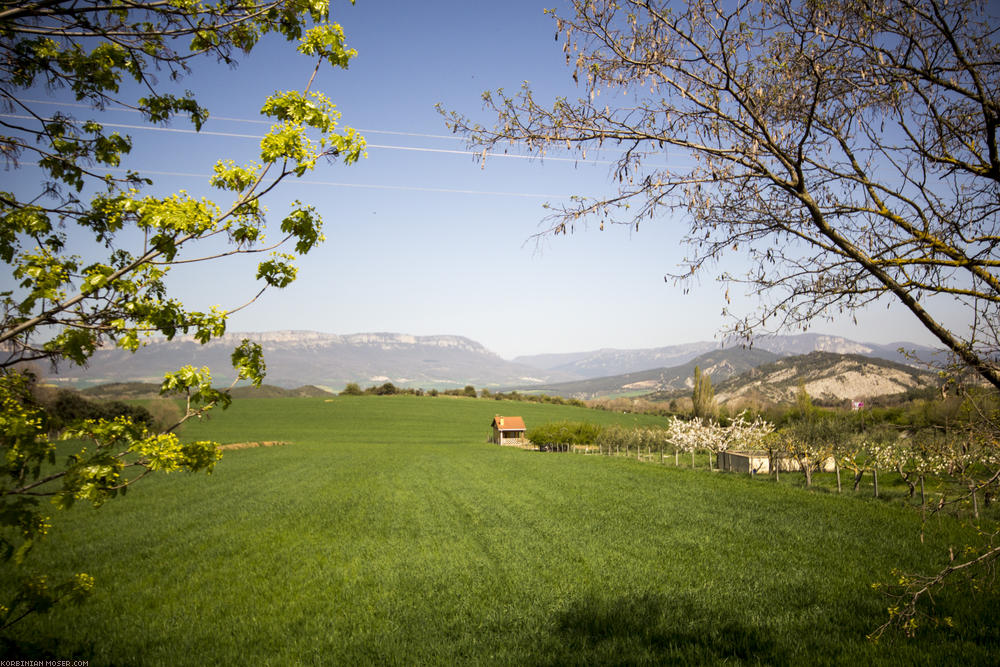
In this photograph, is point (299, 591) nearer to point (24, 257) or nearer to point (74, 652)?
point (74, 652)

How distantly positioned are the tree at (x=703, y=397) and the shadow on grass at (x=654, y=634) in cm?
6757

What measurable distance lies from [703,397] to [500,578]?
2728 inches

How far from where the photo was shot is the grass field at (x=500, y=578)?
272 inches

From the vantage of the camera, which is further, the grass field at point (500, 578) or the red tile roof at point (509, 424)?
the red tile roof at point (509, 424)

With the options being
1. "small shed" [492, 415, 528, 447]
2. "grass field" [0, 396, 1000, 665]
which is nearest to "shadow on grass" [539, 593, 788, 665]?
"grass field" [0, 396, 1000, 665]

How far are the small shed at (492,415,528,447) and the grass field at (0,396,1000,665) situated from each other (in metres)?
42.2

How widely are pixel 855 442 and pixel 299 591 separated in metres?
27.7

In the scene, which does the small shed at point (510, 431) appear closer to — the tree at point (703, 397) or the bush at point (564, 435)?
the bush at point (564, 435)

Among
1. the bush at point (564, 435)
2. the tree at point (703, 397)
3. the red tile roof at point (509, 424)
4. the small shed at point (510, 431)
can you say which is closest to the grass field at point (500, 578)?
the bush at point (564, 435)

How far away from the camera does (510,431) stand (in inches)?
2594

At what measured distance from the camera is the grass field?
6.90 metres

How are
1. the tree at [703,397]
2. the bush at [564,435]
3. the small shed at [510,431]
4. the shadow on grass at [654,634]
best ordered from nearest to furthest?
the shadow on grass at [654,634], the bush at [564,435], the small shed at [510,431], the tree at [703,397]

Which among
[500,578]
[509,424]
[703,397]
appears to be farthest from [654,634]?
[703,397]

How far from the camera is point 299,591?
9.95m
